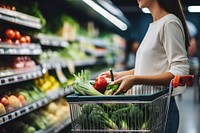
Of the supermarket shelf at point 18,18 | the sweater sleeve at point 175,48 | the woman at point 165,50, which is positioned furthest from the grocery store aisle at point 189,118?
the sweater sleeve at point 175,48

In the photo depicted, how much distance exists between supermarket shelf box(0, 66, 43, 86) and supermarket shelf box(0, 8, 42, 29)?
536 mm

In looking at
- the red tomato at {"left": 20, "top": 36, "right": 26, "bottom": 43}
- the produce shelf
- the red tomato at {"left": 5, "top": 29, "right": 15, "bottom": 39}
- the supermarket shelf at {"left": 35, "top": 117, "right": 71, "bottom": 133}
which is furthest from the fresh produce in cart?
the supermarket shelf at {"left": 35, "top": 117, "right": 71, "bottom": 133}

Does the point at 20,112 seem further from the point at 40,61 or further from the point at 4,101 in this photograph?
the point at 40,61

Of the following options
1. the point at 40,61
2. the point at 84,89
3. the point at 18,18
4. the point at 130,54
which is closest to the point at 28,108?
the point at 18,18

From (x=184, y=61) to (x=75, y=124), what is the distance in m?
0.71

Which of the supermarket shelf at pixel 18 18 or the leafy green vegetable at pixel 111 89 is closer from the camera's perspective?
the leafy green vegetable at pixel 111 89

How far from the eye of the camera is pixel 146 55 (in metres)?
2.61

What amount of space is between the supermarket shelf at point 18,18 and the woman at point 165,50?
2.05 metres

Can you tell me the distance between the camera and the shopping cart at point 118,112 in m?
2.27

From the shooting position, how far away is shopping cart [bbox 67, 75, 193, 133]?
2266mm

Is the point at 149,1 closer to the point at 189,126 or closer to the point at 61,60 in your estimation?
the point at 61,60

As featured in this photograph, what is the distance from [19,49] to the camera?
4965mm

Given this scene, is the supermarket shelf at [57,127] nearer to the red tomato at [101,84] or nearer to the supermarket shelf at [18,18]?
the supermarket shelf at [18,18]

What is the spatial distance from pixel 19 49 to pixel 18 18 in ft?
1.13
